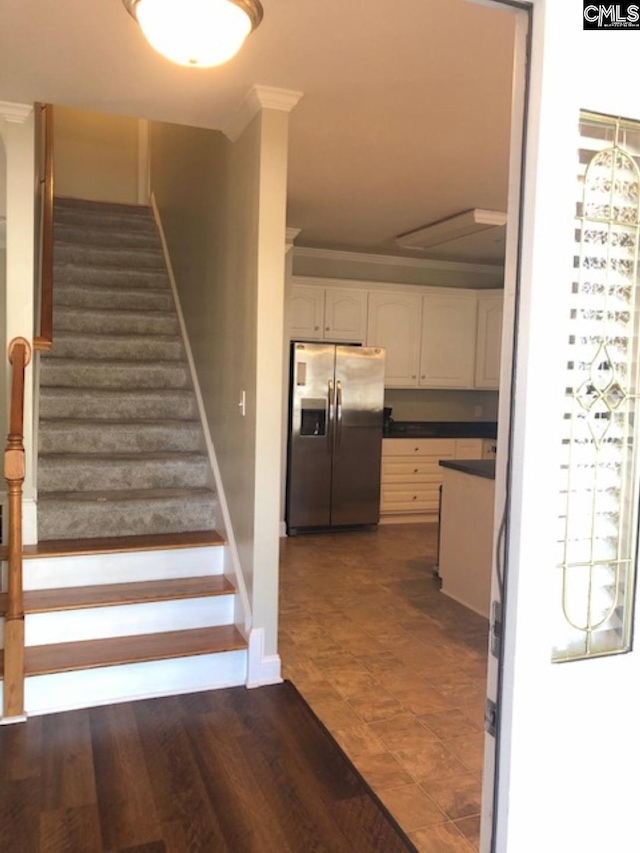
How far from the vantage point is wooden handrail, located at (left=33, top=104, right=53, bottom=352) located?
12.0 feet

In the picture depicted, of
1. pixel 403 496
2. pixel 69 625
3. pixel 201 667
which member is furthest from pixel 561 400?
pixel 403 496

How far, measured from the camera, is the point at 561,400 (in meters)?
1.10

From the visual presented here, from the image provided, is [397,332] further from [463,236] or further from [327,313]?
[463,236]

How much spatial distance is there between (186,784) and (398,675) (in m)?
1.22

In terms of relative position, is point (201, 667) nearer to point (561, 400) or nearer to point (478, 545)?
point (478, 545)

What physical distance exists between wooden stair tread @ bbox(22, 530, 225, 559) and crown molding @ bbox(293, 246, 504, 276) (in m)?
3.49

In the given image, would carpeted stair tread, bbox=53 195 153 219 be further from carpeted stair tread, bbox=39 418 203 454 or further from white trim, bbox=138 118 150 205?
carpeted stair tread, bbox=39 418 203 454

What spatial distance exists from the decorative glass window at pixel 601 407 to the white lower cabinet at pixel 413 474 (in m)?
4.99

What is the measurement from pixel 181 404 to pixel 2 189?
1.95 m

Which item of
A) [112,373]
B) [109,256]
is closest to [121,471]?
[112,373]

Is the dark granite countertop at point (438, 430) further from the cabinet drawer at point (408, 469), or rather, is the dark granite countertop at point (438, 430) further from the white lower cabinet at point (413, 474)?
the cabinet drawer at point (408, 469)

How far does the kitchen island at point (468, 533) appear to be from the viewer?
13.1 feet

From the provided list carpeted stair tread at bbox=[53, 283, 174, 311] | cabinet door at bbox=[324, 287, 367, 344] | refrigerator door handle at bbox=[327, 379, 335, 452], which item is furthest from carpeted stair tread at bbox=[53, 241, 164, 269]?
refrigerator door handle at bbox=[327, 379, 335, 452]

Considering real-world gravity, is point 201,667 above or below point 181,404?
below
